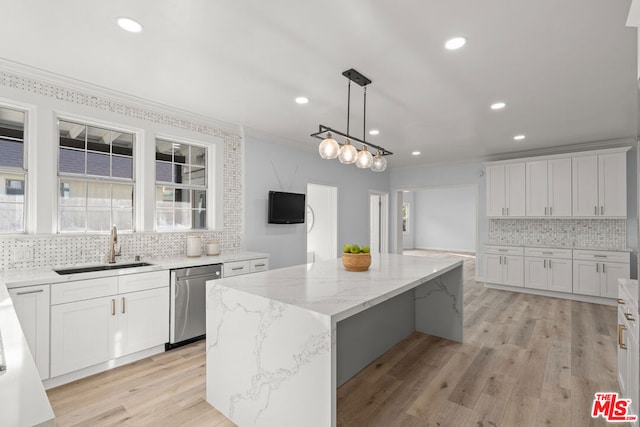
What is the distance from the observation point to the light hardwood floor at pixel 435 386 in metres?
2.11

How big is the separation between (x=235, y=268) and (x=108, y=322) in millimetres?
1302

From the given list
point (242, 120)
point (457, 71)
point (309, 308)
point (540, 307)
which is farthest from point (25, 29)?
point (540, 307)

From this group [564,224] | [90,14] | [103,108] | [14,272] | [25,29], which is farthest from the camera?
[564,224]

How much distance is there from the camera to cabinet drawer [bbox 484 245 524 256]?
18.4 ft


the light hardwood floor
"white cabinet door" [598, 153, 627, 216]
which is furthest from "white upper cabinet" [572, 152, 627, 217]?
the light hardwood floor

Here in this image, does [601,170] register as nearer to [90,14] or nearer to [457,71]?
[457,71]

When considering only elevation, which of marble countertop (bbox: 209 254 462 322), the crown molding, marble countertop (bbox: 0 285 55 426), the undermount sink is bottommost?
the undermount sink

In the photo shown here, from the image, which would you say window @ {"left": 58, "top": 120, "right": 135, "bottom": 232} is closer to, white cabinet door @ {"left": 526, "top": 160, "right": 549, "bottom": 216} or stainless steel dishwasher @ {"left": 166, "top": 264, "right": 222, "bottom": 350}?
stainless steel dishwasher @ {"left": 166, "top": 264, "right": 222, "bottom": 350}

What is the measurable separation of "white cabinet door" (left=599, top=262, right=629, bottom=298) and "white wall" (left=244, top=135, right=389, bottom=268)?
159 inches

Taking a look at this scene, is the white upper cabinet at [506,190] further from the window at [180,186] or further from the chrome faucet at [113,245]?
the chrome faucet at [113,245]

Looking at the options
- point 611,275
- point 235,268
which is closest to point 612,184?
point 611,275

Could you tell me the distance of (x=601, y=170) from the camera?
16.2 ft

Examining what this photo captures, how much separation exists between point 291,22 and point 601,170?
5.42m

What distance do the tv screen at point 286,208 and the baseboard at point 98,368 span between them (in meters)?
2.30
